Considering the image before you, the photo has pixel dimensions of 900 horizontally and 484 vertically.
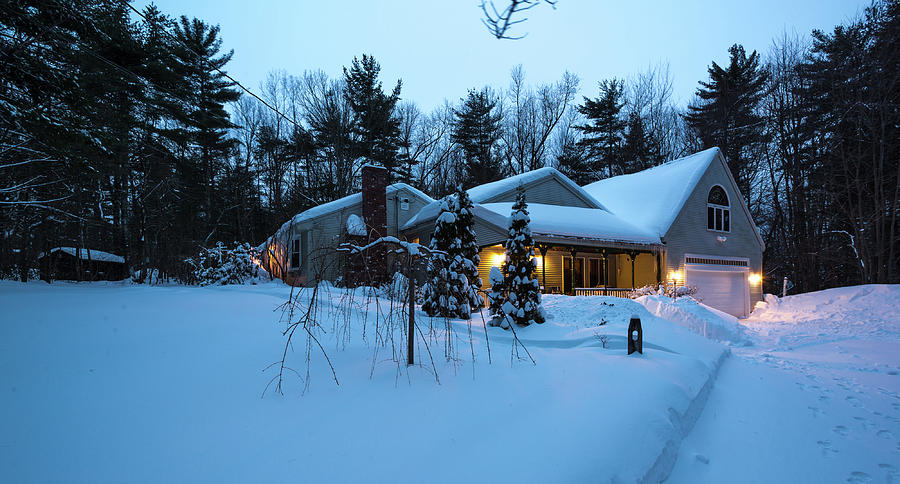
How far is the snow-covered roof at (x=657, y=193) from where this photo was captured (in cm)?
1672

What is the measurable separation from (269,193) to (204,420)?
1076 inches

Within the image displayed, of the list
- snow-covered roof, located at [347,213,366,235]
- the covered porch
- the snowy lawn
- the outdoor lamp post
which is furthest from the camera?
snow-covered roof, located at [347,213,366,235]

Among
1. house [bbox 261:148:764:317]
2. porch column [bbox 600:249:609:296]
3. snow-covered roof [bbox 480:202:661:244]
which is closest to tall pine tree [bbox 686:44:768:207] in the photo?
house [bbox 261:148:764:317]

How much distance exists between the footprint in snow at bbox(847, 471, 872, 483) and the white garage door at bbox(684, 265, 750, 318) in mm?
14852

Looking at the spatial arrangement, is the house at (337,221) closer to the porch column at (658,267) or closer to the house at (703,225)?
the house at (703,225)

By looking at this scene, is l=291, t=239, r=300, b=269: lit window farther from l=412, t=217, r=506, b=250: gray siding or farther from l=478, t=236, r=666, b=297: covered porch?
l=478, t=236, r=666, b=297: covered porch

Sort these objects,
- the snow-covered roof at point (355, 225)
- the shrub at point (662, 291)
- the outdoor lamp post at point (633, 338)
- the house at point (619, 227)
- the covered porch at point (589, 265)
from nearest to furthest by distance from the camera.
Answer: the outdoor lamp post at point (633, 338)
the shrub at point (662, 291)
the covered porch at point (589, 265)
the house at point (619, 227)
the snow-covered roof at point (355, 225)

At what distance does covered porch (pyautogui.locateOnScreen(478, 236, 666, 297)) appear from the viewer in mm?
14570

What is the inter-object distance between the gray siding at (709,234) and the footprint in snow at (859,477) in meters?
13.7

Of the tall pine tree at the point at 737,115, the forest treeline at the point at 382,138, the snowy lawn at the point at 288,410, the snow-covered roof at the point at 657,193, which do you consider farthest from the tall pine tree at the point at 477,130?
the snowy lawn at the point at 288,410

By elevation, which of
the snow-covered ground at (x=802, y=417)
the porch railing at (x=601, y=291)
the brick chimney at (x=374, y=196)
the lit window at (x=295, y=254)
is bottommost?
the snow-covered ground at (x=802, y=417)

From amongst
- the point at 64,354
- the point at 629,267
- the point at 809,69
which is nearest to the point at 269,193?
the point at 629,267

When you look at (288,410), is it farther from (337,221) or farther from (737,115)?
(737,115)

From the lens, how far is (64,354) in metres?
3.32
